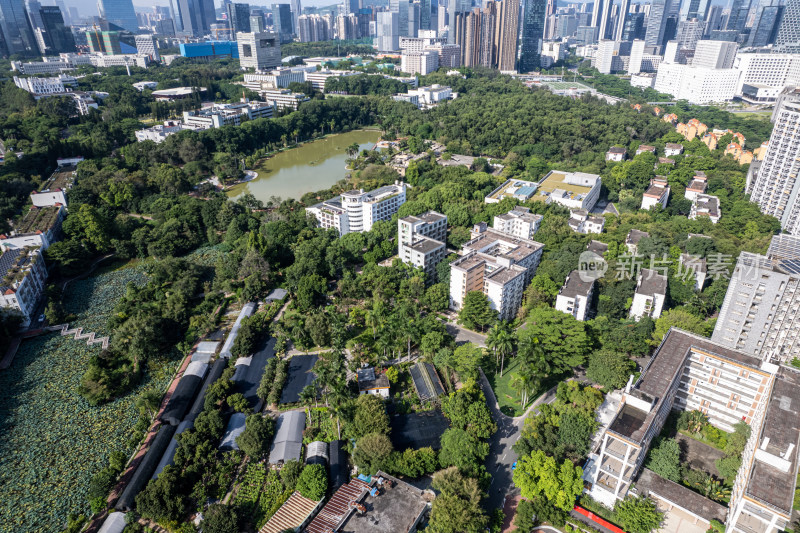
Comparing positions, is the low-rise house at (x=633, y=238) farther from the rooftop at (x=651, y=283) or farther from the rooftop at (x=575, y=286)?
the rooftop at (x=575, y=286)

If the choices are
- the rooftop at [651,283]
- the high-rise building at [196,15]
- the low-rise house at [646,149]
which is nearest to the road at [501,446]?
the rooftop at [651,283]

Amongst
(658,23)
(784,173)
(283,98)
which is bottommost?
(784,173)

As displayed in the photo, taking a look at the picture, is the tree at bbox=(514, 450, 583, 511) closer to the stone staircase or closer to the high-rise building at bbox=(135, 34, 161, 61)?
the stone staircase

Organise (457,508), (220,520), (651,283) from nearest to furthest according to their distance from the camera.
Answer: (457,508) < (220,520) < (651,283)

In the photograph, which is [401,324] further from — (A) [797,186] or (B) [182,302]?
(A) [797,186]

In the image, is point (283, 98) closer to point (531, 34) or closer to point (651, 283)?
point (531, 34)

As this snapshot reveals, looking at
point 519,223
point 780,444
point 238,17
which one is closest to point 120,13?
point 238,17

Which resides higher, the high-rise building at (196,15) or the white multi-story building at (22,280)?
the high-rise building at (196,15)
